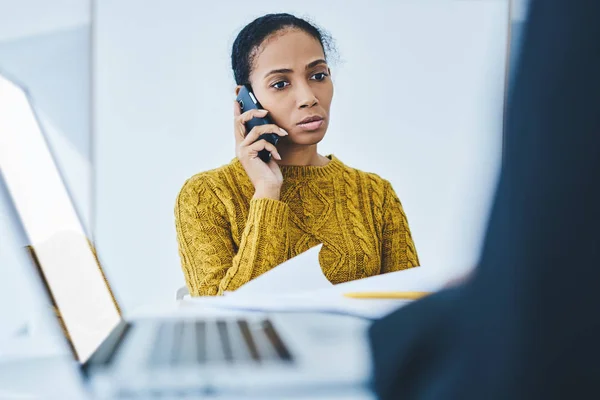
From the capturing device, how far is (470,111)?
1.80 metres

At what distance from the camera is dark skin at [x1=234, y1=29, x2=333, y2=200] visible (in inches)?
40.1

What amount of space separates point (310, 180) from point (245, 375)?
2.91 feet

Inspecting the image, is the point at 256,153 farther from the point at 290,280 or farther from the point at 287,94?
the point at 290,280

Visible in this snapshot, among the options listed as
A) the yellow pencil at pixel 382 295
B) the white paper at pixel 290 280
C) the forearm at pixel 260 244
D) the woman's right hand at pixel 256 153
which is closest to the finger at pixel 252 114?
the woman's right hand at pixel 256 153

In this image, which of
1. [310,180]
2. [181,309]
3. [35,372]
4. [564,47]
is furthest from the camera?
[310,180]

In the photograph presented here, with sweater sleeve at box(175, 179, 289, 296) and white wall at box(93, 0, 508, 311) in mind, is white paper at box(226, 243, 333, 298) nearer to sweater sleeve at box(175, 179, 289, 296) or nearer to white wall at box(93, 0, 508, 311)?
sweater sleeve at box(175, 179, 289, 296)

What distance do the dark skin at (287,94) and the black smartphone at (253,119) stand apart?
1 cm

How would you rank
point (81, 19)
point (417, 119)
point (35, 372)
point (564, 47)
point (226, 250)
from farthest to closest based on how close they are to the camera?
point (417, 119) < point (81, 19) < point (226, 250) < point (35, 372) < point (564, 47)

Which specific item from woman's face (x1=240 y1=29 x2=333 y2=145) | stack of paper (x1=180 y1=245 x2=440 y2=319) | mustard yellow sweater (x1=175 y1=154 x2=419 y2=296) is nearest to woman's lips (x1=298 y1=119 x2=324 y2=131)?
→ woman's face (x1=240 y1=29 x2=333 y2=145)

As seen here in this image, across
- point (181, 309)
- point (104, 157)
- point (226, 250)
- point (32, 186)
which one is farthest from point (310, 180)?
point (104, 157)

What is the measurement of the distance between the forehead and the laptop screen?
694 millimetres

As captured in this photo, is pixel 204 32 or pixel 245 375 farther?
pixel 204 32

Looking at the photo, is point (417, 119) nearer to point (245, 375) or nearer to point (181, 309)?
point (181, 309)

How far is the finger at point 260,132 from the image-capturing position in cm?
101
